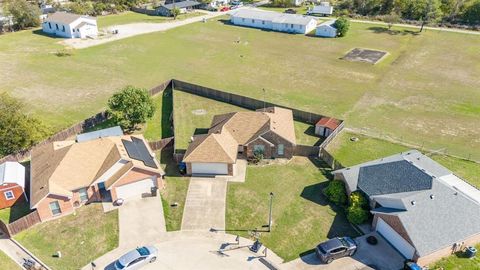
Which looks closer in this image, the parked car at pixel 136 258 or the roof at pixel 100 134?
the parked car at pixel 136 258

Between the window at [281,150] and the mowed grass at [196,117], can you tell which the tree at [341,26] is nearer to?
the mowed grass at [196,117]

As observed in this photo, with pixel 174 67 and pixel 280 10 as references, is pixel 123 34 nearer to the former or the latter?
pixel 174 67

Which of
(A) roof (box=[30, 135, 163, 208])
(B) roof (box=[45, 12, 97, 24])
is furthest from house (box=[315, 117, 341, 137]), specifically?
(B) roof (box=[45, 12, 97, 24])

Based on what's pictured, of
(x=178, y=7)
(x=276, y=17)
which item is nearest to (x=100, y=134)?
(x=276, y=17)

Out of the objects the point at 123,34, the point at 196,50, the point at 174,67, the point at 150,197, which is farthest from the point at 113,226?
the point at 123,34

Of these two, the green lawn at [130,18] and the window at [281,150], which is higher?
the green lawn at [130,18]

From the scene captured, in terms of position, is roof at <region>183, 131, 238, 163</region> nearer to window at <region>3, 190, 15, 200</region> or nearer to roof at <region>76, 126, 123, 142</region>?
roof at <region>76, 126, 123, 142</region>

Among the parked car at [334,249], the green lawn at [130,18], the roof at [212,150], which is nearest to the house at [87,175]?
the roof at [212,150]
